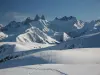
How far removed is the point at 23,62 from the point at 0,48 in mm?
120143

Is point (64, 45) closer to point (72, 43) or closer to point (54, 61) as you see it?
point (72, 43)

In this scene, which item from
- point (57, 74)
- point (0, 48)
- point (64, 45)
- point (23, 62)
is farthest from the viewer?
point (0, 48)

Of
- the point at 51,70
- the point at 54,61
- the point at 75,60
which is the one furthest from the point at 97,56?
the point at 51,70

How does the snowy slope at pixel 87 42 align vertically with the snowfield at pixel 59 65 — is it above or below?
above

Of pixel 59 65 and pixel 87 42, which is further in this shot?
pixel 87 42

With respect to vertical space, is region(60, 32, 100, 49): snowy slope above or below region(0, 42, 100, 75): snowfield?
above

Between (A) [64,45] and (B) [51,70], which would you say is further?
(A) [64,45]

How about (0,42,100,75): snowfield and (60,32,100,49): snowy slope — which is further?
(60,32,100,49): snowy slope

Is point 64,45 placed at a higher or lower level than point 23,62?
higher

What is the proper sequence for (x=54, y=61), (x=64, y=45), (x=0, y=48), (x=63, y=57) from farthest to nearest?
(x=0, y=48) < (x=64, y=45) < (x=63, y=57) < (x=54, y=61)

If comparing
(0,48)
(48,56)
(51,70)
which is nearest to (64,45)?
(0,48)

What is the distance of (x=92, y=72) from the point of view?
57.2 feet

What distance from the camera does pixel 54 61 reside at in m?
27.3

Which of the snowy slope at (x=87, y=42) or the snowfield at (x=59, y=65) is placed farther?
the snowy slope at (x=87, y=42)
